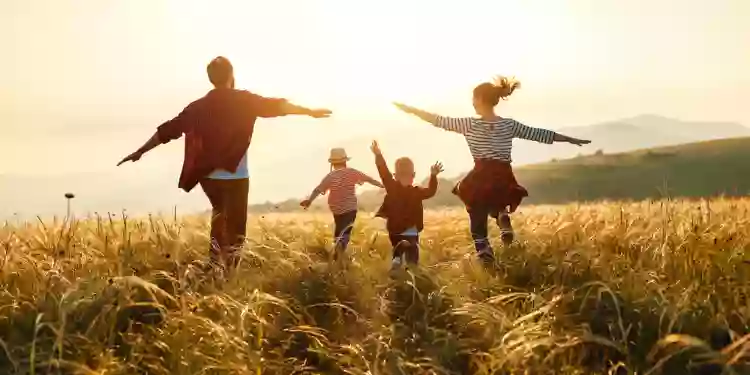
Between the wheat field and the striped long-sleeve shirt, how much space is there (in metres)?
1.14

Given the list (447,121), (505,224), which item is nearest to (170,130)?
(447,121)

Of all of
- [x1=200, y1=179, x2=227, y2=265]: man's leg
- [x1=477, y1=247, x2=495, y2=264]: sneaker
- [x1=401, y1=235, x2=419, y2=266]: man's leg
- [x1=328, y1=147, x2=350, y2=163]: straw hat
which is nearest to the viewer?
[x1=200, y1=179, x2=227, y2=265]: man's leg

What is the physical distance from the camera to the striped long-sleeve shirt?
8141mm

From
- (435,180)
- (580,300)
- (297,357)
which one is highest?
(435,180)

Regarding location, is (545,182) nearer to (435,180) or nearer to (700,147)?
(700,147)

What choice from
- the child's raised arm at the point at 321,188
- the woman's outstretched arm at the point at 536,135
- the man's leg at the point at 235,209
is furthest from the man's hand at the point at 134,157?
the woman's outstretched arm at the point at 536,135

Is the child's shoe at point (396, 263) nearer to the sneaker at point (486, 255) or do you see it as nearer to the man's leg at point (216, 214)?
the sneaker at point (486, 255)

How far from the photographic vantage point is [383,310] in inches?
235

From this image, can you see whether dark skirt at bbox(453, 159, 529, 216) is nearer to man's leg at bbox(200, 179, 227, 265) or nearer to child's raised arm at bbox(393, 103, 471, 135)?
child's raised arm at bbox(393, 103, 471, 135)

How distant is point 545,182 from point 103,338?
48.8 metres

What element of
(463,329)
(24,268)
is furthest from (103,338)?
(463,329)

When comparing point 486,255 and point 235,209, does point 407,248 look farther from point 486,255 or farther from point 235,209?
point 235,209

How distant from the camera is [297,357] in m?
5.50

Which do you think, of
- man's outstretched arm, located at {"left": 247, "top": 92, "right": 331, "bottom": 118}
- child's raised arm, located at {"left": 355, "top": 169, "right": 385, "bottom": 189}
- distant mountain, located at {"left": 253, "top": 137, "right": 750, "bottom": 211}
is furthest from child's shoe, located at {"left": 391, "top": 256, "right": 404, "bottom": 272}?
distant mountain, located at {"left": 253, "top": 137, "right": 750, "bottom": 211}
